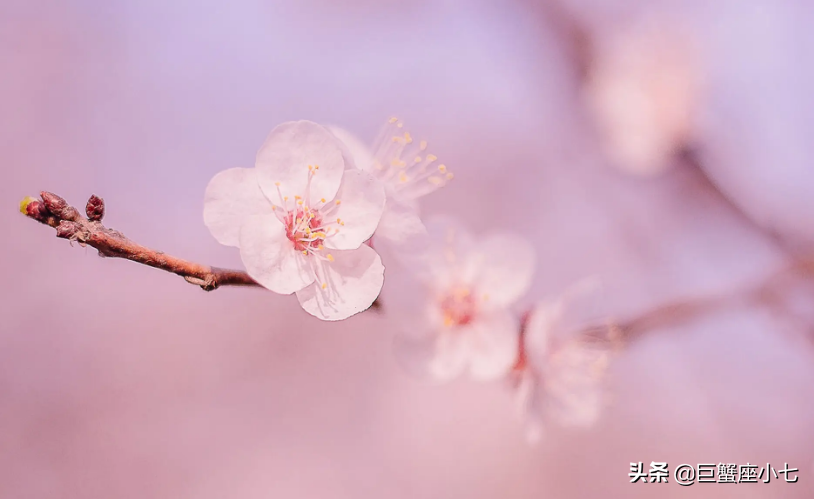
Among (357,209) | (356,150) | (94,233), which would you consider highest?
(356,150)

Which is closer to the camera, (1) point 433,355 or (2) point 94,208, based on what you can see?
(2) point 94,208

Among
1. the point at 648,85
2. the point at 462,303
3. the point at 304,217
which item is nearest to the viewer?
the point at 304,217

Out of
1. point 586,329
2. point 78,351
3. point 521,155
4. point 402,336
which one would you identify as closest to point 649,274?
point 521,155

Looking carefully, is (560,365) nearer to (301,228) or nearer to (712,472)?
(301,228)

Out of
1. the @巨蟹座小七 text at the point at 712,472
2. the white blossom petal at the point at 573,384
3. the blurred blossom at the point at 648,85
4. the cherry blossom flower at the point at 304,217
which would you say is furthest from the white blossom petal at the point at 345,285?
→ the blurred blossom at the point at 648,85

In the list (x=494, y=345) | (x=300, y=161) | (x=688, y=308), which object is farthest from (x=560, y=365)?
(x=300, y=161)

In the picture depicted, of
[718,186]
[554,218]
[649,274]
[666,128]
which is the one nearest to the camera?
[718,186]

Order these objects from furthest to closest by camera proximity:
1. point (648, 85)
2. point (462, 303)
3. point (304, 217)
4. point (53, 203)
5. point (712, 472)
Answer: point (648, 85) → point (712, 472) → point (462, 303) → point (304, 217) → point (53, 203)

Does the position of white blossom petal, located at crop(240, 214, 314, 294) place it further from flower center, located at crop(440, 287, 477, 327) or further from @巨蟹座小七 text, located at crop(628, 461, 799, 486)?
@巨蟹座小七 text, located at crop(628, 461, 799, 486)

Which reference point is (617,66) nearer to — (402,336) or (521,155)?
(521,155)
